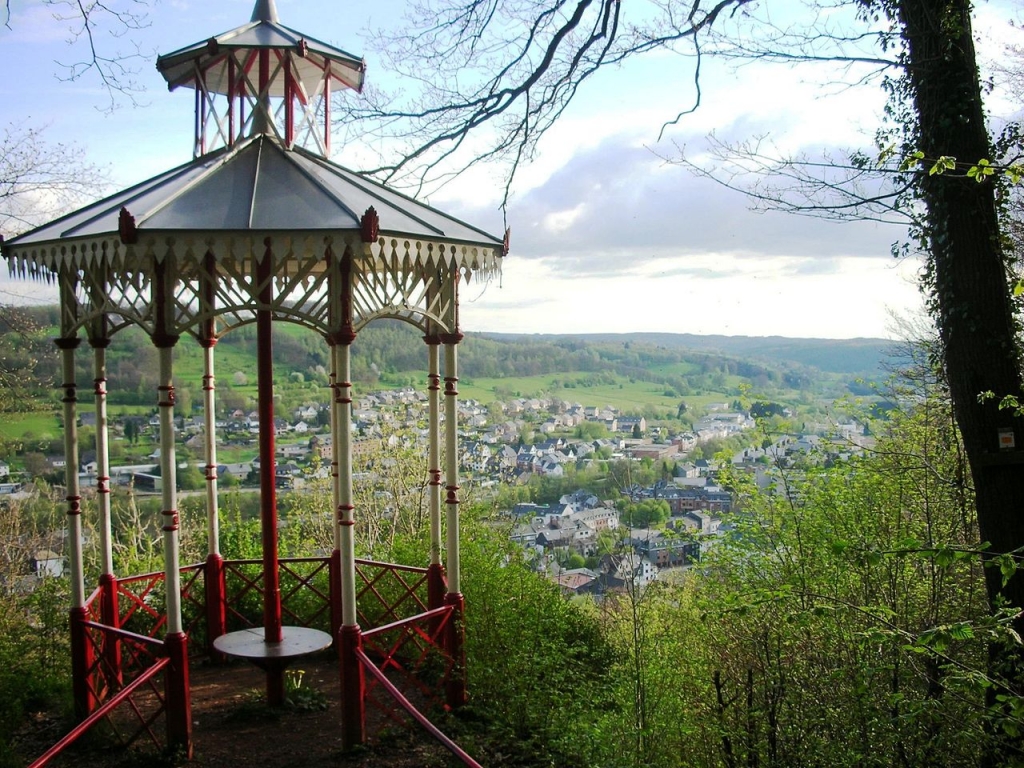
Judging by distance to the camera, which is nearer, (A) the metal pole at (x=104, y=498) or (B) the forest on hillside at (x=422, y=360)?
(A) the metal pole at (x=104, y=498)

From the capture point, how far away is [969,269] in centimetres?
747

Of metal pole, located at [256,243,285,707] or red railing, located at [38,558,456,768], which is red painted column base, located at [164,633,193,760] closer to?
red railing, located at [38,558,456,768]

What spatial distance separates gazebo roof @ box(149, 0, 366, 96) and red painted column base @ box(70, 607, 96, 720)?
474 cm

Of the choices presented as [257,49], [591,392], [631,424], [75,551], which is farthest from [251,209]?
[591,392]

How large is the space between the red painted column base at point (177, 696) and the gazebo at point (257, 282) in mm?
14

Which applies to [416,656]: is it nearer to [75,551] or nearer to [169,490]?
[75,551]

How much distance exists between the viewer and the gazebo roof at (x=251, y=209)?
611 centimetres

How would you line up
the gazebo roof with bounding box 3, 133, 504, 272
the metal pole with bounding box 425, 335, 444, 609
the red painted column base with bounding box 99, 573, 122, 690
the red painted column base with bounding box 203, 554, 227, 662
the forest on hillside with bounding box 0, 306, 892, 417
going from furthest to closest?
the forest on hillside with bounding box 0, 306, 892, 417
the red painted column base with bounding box 203, 554, 227, 662
the metal pole with bounding box 425, 335, 444, 609
the red painted column base with bounding box 99, 573, 122, 690
the gazebo roof with bounding box 3, 133, 504, 272

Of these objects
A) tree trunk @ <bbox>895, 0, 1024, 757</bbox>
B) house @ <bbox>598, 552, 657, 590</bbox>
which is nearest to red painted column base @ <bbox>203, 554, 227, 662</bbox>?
house @ <bbox>598, 552, 657, 590</bbox>

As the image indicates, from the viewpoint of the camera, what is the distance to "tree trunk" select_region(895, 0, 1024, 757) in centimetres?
728

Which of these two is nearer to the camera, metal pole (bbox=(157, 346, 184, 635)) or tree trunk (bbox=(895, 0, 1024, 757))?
metal pole (bbox=(157, 346, 184, 635))

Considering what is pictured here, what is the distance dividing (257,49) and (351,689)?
17.5 ft

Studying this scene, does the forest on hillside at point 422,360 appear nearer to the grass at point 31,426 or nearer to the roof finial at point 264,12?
the grass at point 31,426

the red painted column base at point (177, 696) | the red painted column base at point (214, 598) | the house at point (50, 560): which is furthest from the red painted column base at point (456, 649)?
the house at point (50, 560)
